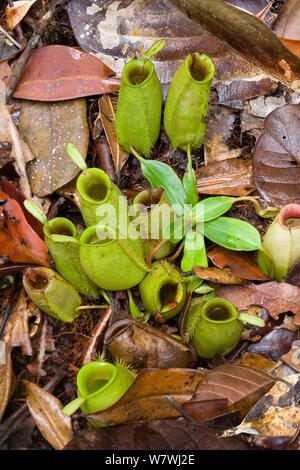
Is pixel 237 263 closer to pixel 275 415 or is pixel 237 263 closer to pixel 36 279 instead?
pixel 275 415

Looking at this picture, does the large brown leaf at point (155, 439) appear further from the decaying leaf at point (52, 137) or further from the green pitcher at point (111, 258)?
the decaying leaf at point (52, 137)

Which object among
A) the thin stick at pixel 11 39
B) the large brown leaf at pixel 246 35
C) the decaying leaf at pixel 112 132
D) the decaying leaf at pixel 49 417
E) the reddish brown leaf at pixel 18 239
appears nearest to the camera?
the decaying leaf at pixel 49 417

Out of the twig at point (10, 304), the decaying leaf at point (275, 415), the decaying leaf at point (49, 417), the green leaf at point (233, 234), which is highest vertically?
the green leaf at point (233, 234)

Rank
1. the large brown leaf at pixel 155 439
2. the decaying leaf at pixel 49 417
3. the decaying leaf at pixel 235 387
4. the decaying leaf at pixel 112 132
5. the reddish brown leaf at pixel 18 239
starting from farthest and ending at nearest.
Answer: the decaying leaf at pixel 112 132, the reddish brown leaf at pixel 18 239, the decaying leaf at pixel 49 417, the decaying leaf at pixel 235 387, the large brown leaf at pixel 155 439

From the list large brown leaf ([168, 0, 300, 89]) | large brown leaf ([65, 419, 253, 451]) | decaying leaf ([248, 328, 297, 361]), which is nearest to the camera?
large brown leaf ([65, 419, 253, 451])

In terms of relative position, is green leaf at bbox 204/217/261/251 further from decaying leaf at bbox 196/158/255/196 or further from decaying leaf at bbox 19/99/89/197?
decaying leaf at bbox 19/99/89/197

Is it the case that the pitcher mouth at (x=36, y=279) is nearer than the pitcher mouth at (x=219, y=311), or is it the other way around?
the pitcher mouth at (x=219, y=311)

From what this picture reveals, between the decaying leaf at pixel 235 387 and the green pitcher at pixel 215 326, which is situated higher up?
the green pitcher at pixel 215 326

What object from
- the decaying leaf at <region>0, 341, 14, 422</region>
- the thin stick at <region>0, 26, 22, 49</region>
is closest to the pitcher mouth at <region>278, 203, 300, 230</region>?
the decaying leaf at <region>0, 341, 14, 422</region>

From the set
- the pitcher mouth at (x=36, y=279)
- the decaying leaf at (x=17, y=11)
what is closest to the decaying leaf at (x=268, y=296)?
the pitcher mouth at (x=36, y=279)
